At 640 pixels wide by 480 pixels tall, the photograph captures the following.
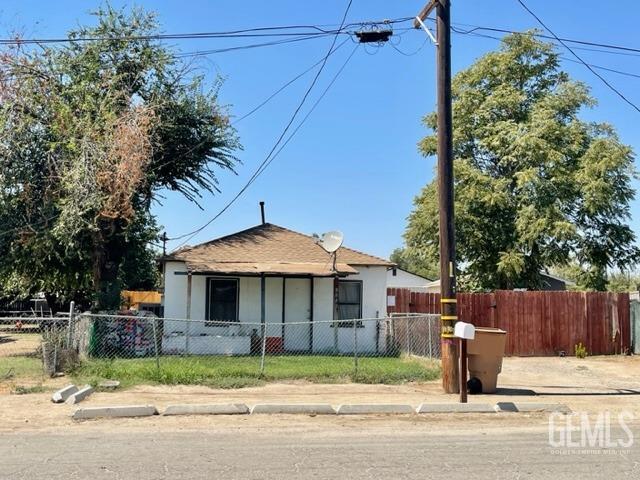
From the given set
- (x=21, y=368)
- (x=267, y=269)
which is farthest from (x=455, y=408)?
(x=267, y=269)

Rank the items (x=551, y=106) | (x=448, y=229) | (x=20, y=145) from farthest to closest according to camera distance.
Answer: (x=551, y=106) → (x=20, y=145) → (x=448, y=229)

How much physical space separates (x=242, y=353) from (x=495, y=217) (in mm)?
15860

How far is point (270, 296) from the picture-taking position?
20.0 m

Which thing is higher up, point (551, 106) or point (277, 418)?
point (551, 106)

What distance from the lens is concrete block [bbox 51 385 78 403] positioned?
33.3 ft

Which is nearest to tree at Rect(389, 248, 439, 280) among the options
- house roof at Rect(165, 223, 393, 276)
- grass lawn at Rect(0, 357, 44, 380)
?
house roof at Rect(165, 223, 393, 276)

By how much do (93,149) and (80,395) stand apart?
8.82 metres

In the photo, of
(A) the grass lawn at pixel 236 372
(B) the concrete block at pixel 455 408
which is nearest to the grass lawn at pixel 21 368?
(A) the grass lawn at pixel 236 372

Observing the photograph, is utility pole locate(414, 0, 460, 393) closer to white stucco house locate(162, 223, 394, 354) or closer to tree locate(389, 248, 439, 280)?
white stucco house locate(162, 223, 394, 354)

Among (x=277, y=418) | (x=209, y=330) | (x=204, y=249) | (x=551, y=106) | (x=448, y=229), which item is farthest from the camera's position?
(x=551, y=106)

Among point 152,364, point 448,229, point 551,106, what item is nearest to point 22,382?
point 152,364

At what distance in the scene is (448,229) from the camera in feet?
38.5

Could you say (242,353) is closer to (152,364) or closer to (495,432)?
(152,364)

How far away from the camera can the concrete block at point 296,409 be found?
9.75 m
